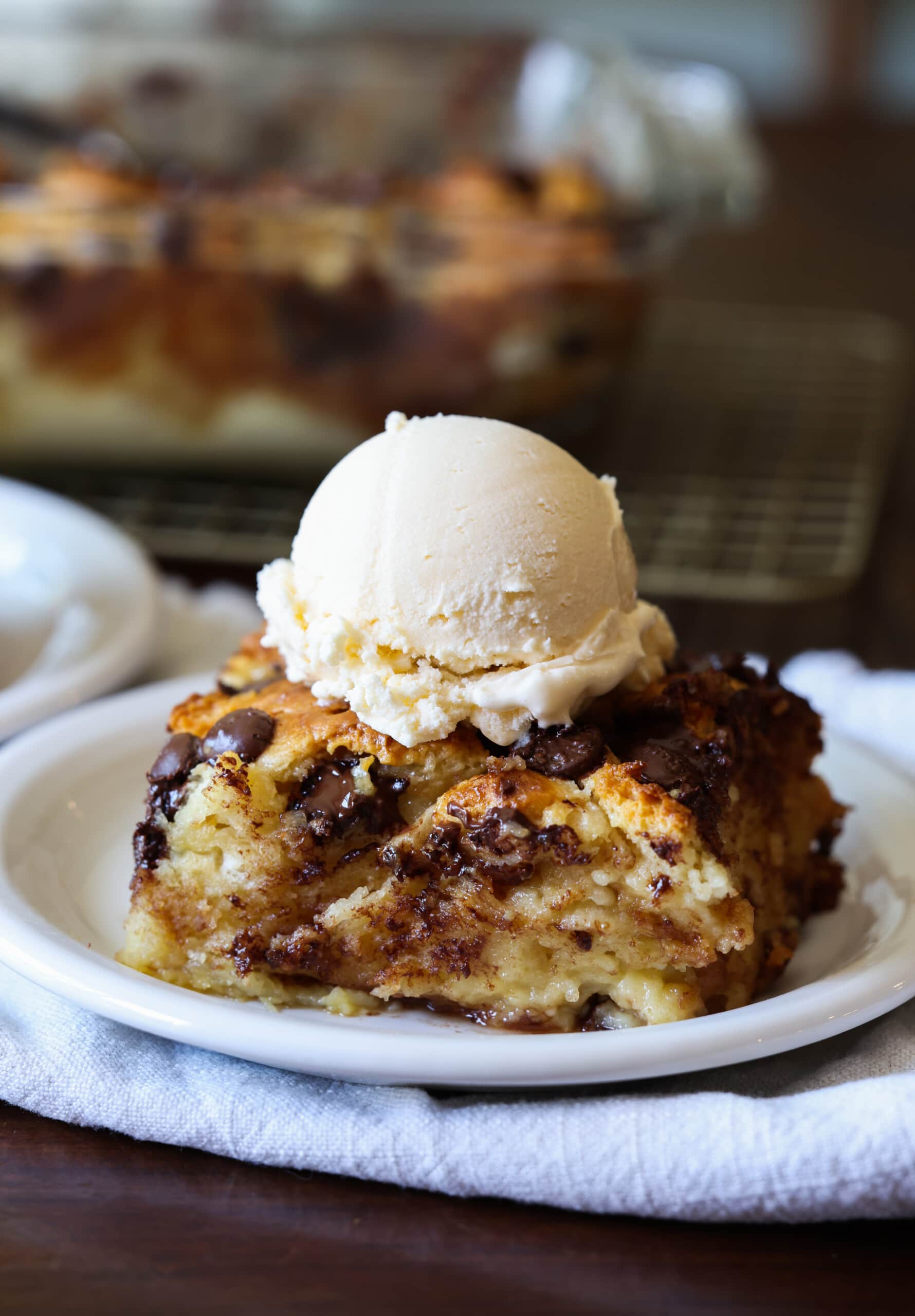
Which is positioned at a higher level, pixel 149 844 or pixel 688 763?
pixel 688 763

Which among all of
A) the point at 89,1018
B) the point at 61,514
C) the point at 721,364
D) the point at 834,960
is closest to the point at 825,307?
the point at 721,364

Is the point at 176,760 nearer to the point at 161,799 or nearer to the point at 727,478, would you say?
the point at 161,799

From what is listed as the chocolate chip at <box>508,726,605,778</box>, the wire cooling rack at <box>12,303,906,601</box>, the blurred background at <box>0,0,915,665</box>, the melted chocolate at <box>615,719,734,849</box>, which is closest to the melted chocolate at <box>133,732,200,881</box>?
the chocolate chip at <box>508,726,605,778</box>

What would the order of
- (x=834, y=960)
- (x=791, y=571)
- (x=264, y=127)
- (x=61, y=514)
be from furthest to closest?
(x=264, y=127) < (x=791, y=571) < (x=61, y=514) < (x=834, y=960)

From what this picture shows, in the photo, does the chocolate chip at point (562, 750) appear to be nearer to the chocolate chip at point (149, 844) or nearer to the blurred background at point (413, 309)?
the chocolate chip at point (149, 844)

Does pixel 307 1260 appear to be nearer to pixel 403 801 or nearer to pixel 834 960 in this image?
pixel 403 801

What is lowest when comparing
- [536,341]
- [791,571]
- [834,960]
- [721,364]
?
[721,364]

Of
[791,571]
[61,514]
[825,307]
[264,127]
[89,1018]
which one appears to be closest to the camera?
[89,1018]

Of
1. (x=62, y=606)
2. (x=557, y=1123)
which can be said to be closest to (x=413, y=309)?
(x=62, y=606)
